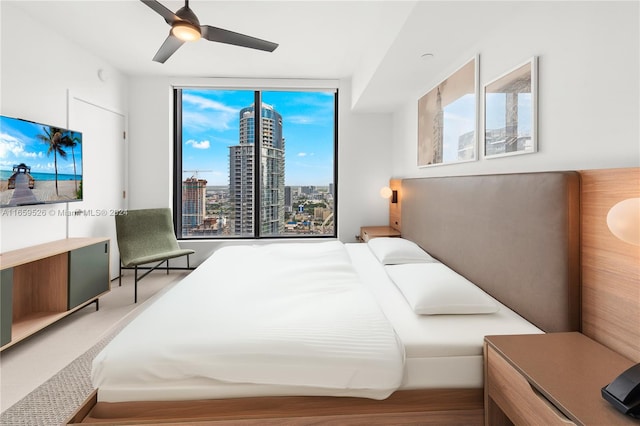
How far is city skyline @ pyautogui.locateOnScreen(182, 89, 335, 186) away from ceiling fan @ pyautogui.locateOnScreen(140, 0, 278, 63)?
1819 mm

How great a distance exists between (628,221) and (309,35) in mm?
2849

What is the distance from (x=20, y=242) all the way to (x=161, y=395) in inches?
91.1

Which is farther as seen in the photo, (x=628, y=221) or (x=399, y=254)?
(x=399, y=254)

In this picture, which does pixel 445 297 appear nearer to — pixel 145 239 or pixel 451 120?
pixel 451 120

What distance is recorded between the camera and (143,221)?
365 centimetres

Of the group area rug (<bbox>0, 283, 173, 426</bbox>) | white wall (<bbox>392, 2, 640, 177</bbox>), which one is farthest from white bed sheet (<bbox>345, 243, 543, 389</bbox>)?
area rug (<bbox>0, 283, 173, 426</bbox>)

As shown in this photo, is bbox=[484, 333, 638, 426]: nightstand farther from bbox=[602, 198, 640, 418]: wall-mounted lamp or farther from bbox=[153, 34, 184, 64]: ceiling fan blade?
bbox=[153, 34, 184, 64]: ceiling fan blade

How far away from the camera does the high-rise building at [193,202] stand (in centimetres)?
435

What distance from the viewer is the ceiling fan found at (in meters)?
1.95

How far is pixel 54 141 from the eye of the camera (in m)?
2.77

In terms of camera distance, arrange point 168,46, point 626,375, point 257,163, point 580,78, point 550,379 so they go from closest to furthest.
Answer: point 626,375 < point 550,379 < point 580,78 < point 168,46 < point 257,163

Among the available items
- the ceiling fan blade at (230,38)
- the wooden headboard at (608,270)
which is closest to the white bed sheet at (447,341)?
the wooden headboard at (608,270)

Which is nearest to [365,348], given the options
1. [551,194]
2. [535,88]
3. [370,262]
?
[551,194]

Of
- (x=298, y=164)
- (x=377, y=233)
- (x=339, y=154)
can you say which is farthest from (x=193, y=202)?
(x=377, y=233)
